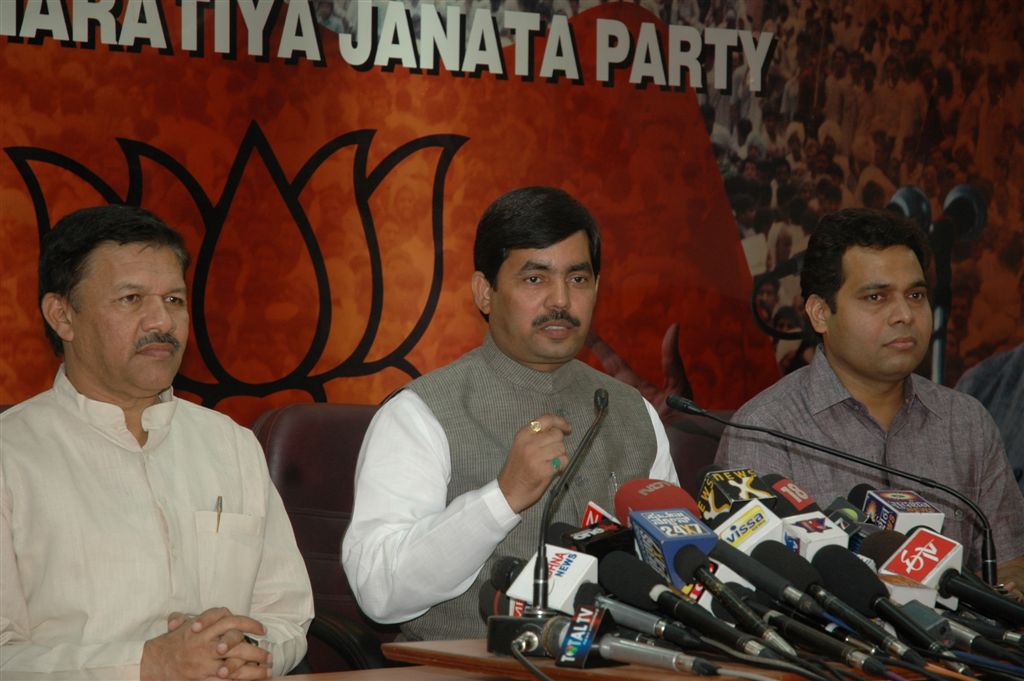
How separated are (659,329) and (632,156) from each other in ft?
2.02

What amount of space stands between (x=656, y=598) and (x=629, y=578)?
7 centimetres

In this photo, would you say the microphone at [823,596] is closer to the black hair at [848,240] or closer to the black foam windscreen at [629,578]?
the black foam windscreen at [629,578]

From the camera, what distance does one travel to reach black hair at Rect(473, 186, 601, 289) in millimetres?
2689

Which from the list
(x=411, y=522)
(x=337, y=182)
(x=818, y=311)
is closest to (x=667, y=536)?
(x=411, y=522)

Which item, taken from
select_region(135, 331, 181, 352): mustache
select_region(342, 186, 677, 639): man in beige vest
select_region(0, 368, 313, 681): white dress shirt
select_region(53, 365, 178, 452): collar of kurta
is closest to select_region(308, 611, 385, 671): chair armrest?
select_region(342, 186, 677, 639): man in beige vest

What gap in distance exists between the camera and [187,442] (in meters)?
2.44

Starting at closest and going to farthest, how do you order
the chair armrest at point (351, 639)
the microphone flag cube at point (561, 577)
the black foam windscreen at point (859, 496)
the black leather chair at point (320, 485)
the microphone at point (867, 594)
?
the microphone at point (867, 594) < the microphone flag cube at point (561, 577) < the black foam windscreen at point (859, 496) < the chair armrest at point (351, 639) < the black leather chair at point (320, 485)

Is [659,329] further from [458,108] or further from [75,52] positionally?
[75,52]

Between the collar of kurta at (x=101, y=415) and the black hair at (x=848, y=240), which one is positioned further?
the black hair at (x=848, y=240)

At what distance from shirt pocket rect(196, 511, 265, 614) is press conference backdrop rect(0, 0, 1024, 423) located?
153 centimetres

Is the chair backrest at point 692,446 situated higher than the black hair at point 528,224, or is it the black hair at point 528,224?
the black hair at point 528,224

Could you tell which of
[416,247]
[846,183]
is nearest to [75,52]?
[416,247]

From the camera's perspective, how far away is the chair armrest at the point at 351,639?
2.62 meters

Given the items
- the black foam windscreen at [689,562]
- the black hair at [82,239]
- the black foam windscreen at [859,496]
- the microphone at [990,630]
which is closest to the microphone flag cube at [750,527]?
the black foam windscreen at [689,562]
